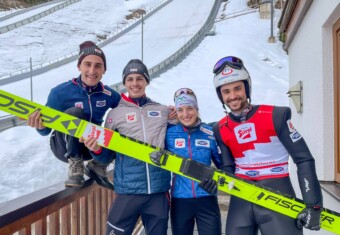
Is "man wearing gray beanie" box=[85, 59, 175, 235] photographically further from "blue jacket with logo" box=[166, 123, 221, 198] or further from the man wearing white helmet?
the man wearing white helmet

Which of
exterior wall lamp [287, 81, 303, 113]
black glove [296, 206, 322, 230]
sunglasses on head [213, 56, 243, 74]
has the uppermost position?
sunglasses on head [213, 56, 243, 74]

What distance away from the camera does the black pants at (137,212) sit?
8.32ft

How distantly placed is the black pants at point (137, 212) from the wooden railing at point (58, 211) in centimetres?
30

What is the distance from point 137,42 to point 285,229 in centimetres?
2479

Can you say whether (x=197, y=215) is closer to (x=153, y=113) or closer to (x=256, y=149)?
(x=256, y=149)

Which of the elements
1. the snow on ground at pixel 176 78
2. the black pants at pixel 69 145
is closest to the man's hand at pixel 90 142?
the black pants at pixel 69 145

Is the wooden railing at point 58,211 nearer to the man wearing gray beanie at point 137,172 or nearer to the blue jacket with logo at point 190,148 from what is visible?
the man wearing gray beanie at point 137,172

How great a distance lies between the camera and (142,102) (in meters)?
2.74

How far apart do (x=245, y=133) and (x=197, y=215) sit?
29.2 inches

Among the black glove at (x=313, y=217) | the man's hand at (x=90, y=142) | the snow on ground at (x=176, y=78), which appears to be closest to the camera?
the black glove at (x=313, y=217)

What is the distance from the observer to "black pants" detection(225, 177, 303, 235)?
2.15 m

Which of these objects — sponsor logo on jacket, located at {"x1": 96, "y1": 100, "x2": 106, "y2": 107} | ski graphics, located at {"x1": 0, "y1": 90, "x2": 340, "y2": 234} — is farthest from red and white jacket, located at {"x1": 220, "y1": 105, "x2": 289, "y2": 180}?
sponsor logo on jacket, located at {"x1": 96, "y1": 100, "x2": 106, "y2": 107}

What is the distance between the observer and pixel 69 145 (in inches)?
101

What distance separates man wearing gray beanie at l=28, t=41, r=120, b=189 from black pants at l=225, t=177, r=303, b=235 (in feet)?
3.43
